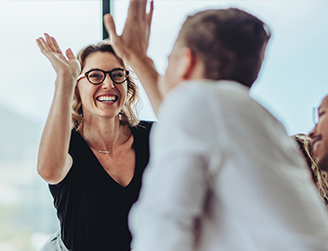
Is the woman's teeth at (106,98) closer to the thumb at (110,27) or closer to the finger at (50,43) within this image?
the finger at (50,43)

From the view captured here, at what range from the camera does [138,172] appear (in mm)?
1482

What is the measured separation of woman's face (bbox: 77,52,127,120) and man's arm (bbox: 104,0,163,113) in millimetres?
808

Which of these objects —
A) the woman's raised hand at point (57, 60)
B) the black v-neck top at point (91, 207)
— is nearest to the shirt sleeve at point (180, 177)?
the woman's raised hand at point (57, 60)

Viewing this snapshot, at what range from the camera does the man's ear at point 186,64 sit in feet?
1.63

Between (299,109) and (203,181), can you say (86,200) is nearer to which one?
(203,181)

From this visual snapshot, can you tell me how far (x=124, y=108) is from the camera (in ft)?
5.64

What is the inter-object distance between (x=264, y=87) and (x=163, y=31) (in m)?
0.89

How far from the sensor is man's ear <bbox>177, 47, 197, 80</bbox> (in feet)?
1.63

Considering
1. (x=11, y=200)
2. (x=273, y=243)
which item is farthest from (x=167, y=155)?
(x=11, y=200)

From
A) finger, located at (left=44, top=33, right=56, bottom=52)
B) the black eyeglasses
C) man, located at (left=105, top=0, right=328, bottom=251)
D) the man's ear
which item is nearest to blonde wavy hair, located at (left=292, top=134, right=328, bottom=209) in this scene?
man, located at (left=105, top=0, right=328, bottom=251)

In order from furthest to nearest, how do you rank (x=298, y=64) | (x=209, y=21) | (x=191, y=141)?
(x=298, y=64)
(x=209, y=21)
(x=191, y=141)

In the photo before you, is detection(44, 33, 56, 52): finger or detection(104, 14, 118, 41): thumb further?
detection(44, 33, 56, 52): finger

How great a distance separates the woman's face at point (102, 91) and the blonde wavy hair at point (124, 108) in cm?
3

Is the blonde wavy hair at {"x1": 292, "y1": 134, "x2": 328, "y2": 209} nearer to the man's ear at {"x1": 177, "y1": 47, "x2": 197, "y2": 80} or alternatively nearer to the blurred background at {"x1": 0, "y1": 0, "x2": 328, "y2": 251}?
the man's ear at {"x1": 177, "y1": 47, "x2": 197, "y2": 80}
